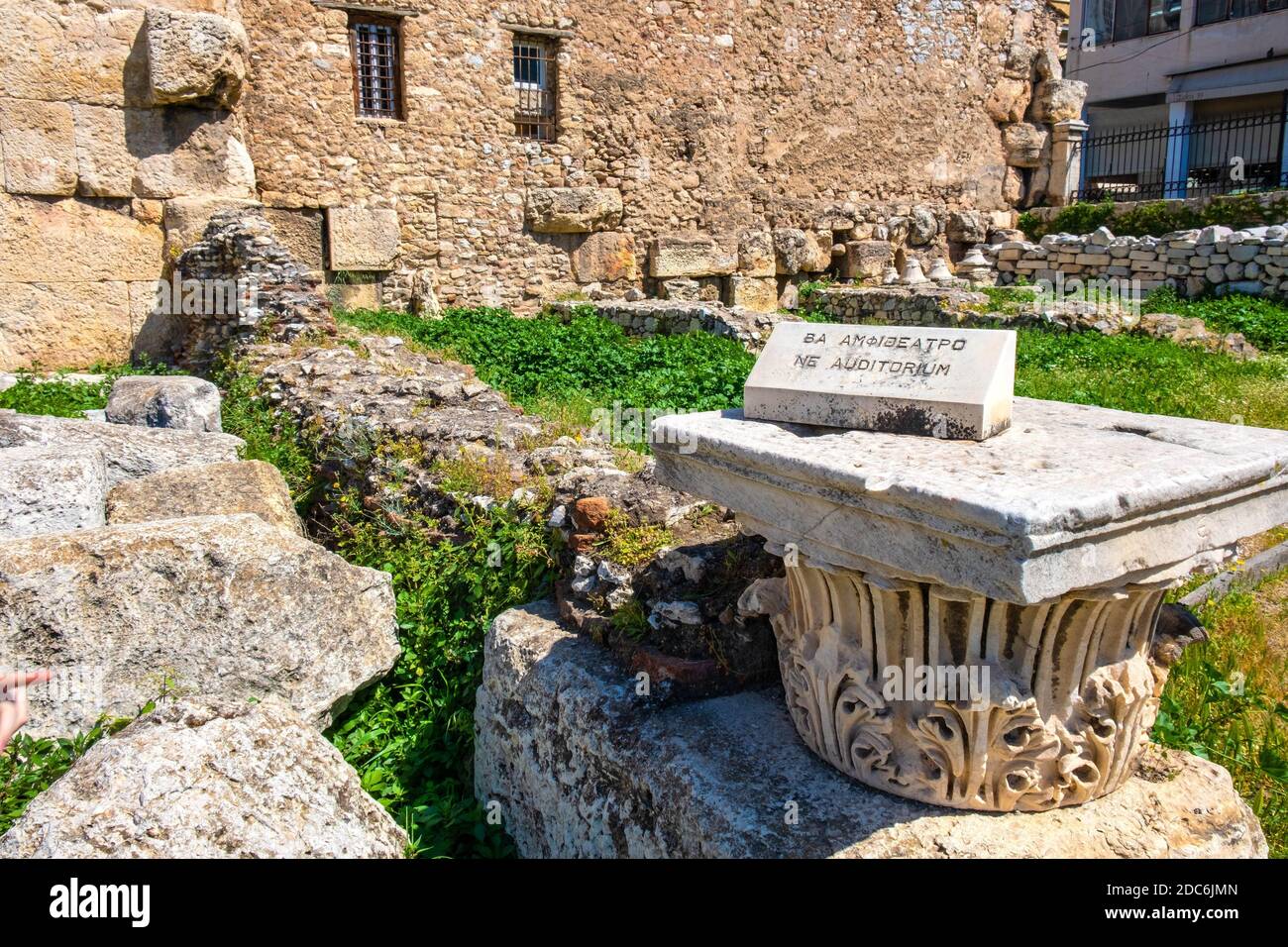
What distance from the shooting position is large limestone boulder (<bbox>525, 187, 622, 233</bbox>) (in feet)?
36.9

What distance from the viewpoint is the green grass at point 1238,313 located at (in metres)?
9.38

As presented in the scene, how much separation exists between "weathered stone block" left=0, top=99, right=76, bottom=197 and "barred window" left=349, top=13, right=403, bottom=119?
2.79m

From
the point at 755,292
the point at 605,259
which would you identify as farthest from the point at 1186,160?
the point at 605,259

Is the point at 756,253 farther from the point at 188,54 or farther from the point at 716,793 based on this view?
the point at 716,793

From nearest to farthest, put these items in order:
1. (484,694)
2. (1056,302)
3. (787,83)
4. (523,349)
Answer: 1. (484,694)
2. (523,349)
3. (1056,302)
4. (787,83)

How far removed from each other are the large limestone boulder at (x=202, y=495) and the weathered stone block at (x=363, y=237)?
566cm

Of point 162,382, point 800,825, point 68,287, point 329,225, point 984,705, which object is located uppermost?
point 329,225

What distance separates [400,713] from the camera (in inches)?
165

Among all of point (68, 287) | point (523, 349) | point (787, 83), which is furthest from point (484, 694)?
point (787, 83)

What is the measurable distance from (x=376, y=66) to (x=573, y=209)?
2.50 meters

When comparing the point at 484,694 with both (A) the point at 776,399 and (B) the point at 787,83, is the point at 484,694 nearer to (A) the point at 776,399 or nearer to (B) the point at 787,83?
(A) the point at 776,399

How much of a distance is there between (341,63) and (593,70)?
281 cm

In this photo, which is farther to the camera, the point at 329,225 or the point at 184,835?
the point at 329,225

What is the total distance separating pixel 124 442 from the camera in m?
5.47
